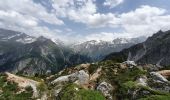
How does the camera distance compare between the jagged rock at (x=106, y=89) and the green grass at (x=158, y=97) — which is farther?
the jagged rock at (x=106, y=89)

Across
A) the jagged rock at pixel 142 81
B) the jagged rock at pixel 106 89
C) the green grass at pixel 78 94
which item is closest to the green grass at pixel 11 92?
the green grass at pixel 78 94

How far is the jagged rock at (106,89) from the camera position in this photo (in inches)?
2722

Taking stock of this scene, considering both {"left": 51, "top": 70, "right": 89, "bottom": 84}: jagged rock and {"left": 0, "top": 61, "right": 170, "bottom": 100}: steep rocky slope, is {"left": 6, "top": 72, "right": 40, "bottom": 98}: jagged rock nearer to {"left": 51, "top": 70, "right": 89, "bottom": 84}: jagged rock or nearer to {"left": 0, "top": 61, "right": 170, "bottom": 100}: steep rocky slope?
{"left": 0, "top": 61, "right": 170, "bottom": 100}: steep rocky slope

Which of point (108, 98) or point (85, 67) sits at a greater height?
point (85, 67)

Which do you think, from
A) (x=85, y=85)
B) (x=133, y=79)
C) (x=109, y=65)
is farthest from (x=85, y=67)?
(x=133, y=79)

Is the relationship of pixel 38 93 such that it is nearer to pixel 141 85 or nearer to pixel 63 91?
pixel 63 91

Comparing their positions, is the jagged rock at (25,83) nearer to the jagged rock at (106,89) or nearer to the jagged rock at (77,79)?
the jagged rock at (77,79)

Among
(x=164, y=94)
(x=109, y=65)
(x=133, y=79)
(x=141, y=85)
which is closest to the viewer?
(x=164, y=94)

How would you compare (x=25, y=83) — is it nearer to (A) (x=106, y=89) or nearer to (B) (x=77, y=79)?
(B) (x=77, y=79)

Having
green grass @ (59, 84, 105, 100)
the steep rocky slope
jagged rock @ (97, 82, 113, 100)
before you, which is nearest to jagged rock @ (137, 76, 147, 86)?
the steep rocky slope

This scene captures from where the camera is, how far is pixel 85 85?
75938 mm

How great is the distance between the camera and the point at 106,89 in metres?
71.1

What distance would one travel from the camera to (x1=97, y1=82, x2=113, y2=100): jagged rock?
6913 cm

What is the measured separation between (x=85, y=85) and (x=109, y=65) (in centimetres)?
1423
